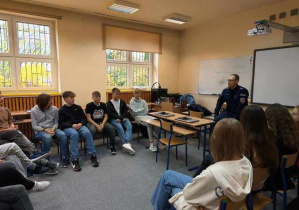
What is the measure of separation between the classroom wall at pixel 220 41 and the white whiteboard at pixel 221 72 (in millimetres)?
131

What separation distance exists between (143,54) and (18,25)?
3.01 m

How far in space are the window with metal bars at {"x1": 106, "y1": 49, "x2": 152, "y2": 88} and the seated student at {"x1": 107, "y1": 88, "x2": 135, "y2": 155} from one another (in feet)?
4.08

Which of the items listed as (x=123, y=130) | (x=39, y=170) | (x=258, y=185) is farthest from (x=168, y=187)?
(x=123, y=130)

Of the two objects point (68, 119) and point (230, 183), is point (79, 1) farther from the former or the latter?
point (230, 183)

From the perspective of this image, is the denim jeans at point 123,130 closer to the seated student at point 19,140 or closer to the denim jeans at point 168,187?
the seated student at point 19,140

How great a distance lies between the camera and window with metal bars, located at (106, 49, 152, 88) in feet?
17.1

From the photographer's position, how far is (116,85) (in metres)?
5.34

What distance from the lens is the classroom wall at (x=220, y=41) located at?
3873 millimetres

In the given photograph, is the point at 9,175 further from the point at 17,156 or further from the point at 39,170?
the point at 39,170

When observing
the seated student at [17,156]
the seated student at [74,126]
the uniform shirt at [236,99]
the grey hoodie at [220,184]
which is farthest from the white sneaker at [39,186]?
the uniform shirt at [236,99]

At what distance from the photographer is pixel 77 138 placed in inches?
125

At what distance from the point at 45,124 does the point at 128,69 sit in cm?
282

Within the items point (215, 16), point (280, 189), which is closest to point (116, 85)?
point (215, 16)

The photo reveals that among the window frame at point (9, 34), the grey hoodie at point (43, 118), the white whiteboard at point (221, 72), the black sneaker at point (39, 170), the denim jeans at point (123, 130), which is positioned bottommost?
the black sneaker at point (39, 170)
